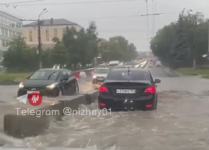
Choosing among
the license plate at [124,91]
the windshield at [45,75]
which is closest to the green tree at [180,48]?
the windshield at [45,75]

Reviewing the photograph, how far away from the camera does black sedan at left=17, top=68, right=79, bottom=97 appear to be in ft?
45.5

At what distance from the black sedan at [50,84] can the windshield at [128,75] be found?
3881 millimetres

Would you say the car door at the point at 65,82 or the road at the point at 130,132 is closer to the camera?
the road at the point at 130,132

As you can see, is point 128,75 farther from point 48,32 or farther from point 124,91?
point 48,32

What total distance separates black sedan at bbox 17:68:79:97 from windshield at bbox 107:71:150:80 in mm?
3881

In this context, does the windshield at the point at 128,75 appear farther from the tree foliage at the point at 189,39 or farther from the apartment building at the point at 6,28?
the apartment building at the point at 6,28

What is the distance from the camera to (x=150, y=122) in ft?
30.6

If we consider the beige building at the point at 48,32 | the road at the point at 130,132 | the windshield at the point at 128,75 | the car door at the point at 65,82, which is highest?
the beige building at the point at 48,32

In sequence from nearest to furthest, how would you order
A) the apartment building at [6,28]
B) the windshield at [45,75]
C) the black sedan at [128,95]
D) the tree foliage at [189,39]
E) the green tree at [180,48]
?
the black sedan at [128,95] < the windshield at [45,75] < the tree foliage at [189,39] < the green tree at [180,48] < the apartment building at [6,28]

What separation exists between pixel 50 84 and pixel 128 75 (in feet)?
14.6

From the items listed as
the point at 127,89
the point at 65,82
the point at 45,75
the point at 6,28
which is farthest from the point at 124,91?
the point at 6,28

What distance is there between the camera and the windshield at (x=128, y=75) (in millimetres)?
10484

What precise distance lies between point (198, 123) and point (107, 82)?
8.76ft

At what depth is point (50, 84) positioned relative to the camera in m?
14.2
